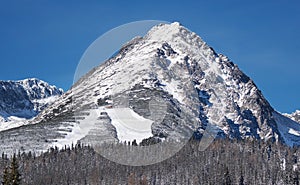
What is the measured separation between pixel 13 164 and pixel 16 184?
2.72 m

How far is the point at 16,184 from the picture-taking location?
2832 inches

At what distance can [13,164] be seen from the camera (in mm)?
73125
